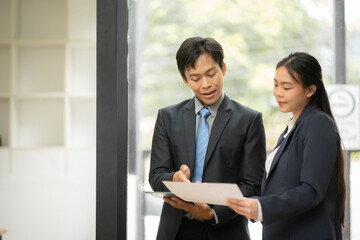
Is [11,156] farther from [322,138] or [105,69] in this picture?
[322,138]

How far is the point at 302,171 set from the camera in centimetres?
135

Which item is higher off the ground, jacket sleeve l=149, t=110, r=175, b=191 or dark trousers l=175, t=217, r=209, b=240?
jacket sleeve l=149, t=110, r=175, b=191

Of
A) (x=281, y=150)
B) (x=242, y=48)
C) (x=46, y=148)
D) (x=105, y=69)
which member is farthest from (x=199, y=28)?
(x=281, y=150)

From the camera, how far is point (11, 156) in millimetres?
2139

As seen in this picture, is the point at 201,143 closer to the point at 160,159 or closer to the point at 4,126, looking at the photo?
the point at 160,159

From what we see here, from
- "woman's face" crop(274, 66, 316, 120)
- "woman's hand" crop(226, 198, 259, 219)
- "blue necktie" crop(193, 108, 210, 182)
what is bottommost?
"woman's hand" crop(226, 198, 259, 219)

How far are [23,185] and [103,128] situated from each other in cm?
52

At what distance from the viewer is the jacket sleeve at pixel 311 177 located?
4.33 feet

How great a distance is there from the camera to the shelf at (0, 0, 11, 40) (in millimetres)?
2168

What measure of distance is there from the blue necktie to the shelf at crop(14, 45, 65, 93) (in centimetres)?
80

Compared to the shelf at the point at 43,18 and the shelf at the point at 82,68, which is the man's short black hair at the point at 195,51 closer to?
the shelf at the point at 82,68

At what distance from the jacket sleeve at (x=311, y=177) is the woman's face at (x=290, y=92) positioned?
0.40 ft

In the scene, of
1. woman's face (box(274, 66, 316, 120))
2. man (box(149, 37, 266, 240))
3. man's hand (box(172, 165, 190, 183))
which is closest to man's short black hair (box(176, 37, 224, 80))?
man (box(149, 37, 266, 240))

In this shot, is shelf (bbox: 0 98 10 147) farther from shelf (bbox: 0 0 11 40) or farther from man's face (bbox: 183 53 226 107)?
man's face (bbox: 183 53 226 107)
